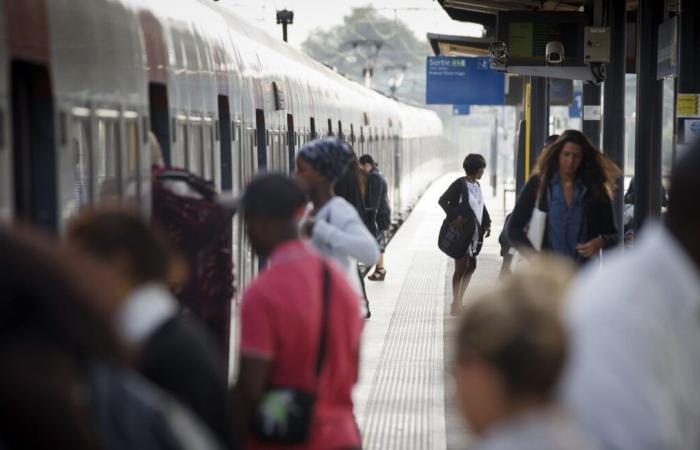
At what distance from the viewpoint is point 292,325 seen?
14.3 ft

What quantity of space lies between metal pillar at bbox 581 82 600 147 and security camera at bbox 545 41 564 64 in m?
2.86

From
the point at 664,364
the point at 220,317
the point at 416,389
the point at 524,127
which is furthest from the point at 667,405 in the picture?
the point at 524,127

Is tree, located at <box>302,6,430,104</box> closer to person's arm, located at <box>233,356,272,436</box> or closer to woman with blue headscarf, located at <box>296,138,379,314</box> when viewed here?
woman with blue headscarf, located at <box>296,138,379,314</box>

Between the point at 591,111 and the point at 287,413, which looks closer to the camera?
the point at 287,413

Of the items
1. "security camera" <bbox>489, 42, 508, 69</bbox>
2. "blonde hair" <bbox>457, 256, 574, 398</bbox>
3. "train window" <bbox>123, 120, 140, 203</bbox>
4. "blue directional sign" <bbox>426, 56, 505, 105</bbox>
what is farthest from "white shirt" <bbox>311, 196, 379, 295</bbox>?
"blue directional sign" <bbox>426, 56, 505, 105</bbox>

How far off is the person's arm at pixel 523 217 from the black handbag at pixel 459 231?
656 cm

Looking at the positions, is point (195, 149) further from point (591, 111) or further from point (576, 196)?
point (591, 111)

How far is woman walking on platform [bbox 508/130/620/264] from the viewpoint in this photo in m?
8.51

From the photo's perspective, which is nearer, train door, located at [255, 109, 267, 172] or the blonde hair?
the blonde hair

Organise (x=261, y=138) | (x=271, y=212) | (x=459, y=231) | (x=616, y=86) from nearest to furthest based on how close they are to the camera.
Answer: (x=271, y=212)
(x=261, y=138)
(x=616, y=86)
(x=459, y=231)

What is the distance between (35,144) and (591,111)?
13591mm

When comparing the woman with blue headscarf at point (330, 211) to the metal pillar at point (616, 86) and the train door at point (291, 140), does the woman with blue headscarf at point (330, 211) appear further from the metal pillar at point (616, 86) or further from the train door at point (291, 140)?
the train door at point (291, 140)

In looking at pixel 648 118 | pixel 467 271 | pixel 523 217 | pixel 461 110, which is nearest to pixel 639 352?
pixel 523 217

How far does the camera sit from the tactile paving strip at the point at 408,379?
9.56m
